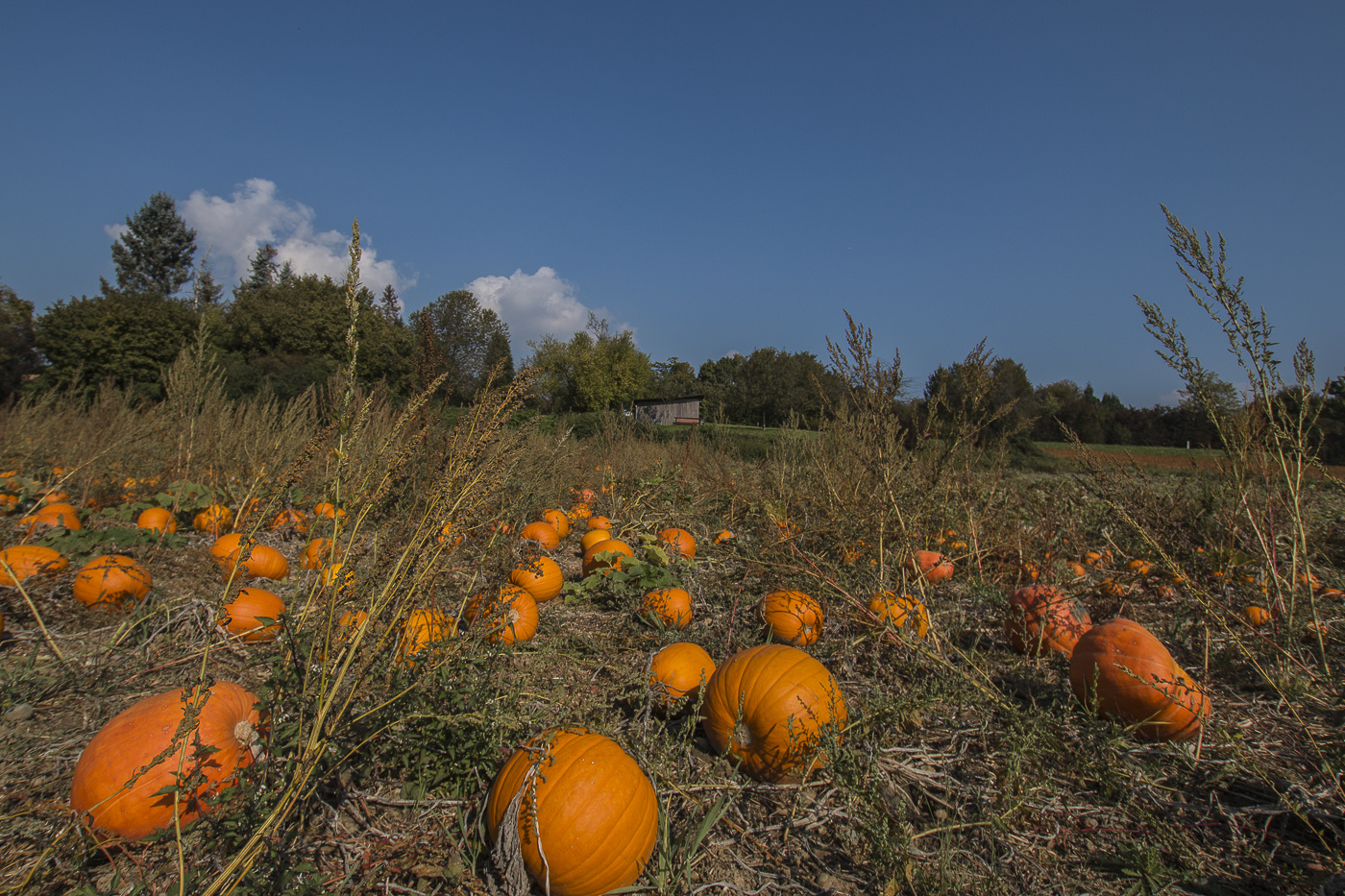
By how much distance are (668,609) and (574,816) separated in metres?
1.63

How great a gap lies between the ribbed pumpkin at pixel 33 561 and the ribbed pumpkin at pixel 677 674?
11.0 ft

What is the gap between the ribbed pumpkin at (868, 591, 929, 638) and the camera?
243 cm

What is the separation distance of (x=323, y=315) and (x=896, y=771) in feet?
116

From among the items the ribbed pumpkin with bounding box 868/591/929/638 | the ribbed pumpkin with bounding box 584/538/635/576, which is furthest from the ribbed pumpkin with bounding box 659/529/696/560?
the ribbed pumpkin with bounding box 868/591/929/638

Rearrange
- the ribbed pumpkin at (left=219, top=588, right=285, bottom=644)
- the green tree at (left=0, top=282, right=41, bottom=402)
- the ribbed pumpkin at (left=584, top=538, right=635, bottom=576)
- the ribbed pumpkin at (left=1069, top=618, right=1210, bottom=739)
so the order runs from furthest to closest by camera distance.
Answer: the green tree at (left=0, top=282, right=41, bottom=402) < the ribbed pumpkin at (left=584, top=538, right=635, bottom=576) < the ribbed pumpkin at (left=219, top=588, right=285, bottom=644) < the ribbed pumpkin at (left=1069, top=618, right=1210, bottom=739)

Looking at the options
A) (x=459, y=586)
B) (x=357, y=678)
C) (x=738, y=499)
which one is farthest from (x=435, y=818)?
(x=738, y=499)

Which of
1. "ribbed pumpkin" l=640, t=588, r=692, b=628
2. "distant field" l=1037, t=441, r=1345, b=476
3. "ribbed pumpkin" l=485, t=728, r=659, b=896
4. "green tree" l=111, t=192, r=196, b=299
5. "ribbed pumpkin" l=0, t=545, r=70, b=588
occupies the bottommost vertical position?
"ribbed pumpkin" l=485, t=728, r=659, b=896

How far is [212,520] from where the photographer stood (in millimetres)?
4098

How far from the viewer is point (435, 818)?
171cm

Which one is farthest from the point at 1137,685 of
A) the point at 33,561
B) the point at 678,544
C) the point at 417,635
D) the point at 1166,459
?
the point at 1166,459

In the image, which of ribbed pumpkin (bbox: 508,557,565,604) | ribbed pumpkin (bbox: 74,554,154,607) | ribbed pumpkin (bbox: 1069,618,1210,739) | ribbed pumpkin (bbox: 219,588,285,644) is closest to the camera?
ribbed pumpkin (bbox: 1069,618,1210,739)

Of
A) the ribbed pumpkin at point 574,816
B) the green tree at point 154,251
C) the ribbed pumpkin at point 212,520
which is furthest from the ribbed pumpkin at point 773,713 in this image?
the green tree at point 154,251

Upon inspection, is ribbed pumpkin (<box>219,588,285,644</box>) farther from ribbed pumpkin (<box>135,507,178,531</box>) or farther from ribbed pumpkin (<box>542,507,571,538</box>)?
ribbed pumpkin (<box>542,507,571,538</box>)

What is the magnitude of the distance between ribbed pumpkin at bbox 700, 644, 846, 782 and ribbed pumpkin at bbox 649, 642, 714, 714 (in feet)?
0.57
